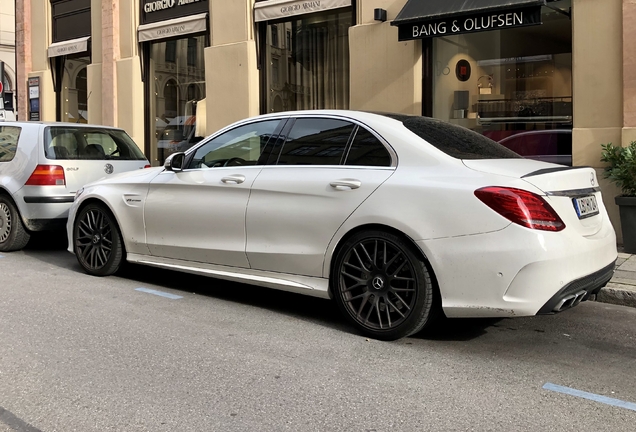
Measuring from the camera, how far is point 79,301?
5660 mm

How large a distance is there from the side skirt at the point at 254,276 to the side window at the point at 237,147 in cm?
88

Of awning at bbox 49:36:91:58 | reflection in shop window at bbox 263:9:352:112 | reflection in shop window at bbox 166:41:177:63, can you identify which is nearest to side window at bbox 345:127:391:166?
reflection in shop window at bbox 263:9:352:112

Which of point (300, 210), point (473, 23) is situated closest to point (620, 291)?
point (300, 210)

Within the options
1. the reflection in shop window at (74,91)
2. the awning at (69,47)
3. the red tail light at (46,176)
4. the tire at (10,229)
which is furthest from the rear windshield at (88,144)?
the reflection in shop window at (74,91)

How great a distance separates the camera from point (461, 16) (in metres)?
8.72

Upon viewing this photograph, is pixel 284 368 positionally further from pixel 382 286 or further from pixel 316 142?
pixel 316 142

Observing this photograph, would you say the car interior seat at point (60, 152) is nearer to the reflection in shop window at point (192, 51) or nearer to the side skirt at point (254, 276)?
the side skirt at point (254, 276)

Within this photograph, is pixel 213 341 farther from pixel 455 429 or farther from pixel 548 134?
pixel 548 134

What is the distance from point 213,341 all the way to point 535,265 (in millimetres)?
2202

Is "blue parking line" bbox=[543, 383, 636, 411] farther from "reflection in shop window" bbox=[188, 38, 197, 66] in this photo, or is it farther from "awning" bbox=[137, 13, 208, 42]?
"reflection in shop window" bbox=[188, 38, 197, 66]

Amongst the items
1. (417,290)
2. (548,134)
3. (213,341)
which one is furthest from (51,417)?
(548,134)

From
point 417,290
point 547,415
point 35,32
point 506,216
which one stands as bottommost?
point 547,415

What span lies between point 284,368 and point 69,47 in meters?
14.8

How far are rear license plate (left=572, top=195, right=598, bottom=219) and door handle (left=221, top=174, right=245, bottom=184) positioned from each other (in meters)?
2.54
